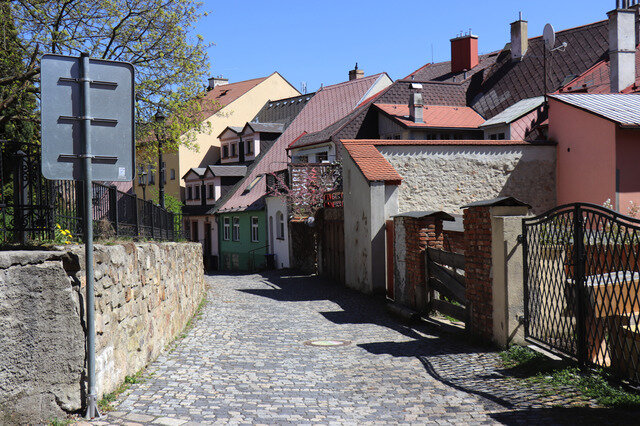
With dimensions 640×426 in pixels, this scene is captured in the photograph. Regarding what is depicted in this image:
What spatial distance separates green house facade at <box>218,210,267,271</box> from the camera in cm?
3712

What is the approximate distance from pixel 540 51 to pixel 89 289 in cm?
3364

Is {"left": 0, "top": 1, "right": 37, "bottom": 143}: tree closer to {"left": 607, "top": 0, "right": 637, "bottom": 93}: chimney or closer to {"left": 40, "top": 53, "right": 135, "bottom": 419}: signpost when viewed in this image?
{"left": 40, "top": 53, "right": 135, "bottom": 419}: signpost

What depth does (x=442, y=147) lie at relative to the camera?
1881 centimetres

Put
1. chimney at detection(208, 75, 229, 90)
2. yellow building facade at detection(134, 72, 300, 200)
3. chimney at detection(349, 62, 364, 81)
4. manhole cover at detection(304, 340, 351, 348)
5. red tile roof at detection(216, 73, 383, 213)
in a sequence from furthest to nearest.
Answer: chimney at detection(208, 75, 229, 90) < yellow building facade at detection(134, 72, 300, 200) < chimney at detection(349, 62, 364, 81) < red tile roof at detection(216, 73, 383, 213) < manhole cover at detection(304, 340, 351, 348)

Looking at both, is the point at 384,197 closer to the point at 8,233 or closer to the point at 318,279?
the point at 318,279

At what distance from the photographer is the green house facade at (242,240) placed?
3712 centimetres

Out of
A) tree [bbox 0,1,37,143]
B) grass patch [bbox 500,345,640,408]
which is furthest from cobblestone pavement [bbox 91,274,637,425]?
tree [bbox 0,1,37,143]

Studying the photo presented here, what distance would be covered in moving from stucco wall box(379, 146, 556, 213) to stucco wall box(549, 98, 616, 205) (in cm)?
43

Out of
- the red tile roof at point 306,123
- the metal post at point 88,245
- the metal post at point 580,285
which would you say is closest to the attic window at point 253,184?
the red tile roof at point 306,123

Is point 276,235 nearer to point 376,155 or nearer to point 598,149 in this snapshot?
point 376,155

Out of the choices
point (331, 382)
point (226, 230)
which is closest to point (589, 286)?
point (331, 382)

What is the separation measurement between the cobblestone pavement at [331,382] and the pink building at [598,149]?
33.3 feet

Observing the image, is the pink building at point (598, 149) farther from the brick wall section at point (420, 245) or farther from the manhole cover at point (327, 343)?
the manhole cover at point (327, 343)

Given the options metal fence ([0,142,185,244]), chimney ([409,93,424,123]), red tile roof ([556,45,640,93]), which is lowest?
metal fence ([0,142,185,244])
